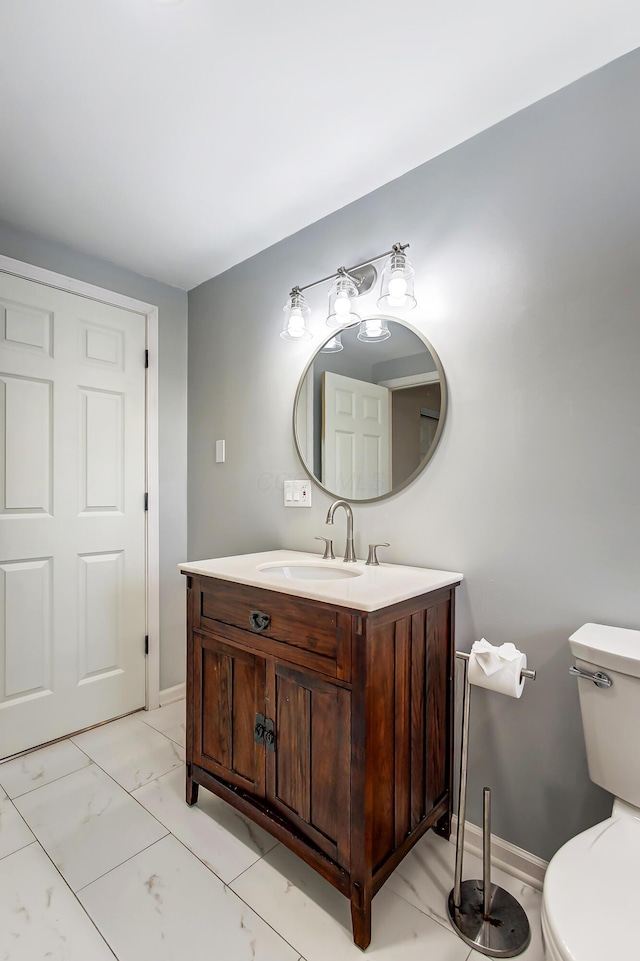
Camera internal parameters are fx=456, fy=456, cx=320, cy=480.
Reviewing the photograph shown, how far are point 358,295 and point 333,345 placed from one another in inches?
8.1

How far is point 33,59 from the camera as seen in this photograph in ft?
3.90

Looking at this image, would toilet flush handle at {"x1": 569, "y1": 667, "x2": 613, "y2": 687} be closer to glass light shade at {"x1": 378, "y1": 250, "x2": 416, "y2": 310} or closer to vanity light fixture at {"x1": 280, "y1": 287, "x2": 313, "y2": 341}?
glass light shade at {"x1": 378, "y1": 250, "x2": 416, "y2": 310}

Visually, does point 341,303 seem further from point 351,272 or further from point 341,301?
point 351,272

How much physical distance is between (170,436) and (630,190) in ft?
6.91

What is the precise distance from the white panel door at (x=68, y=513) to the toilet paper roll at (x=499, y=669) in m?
1.75

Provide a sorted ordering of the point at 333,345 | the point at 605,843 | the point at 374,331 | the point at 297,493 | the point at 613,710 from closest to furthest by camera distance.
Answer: the point at 605,843 < the point at 613,710 < the point at 374,331 < the point at 333,345 < the point at 297,493

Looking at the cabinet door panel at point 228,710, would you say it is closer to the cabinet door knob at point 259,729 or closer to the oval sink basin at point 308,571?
the cabinet door knob at point 259,729

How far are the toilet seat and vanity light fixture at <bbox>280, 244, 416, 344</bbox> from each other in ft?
4.63

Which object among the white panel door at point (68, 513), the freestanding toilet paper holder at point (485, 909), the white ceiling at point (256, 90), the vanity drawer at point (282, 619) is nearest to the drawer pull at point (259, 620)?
the vanity drawer at point (282, 619)

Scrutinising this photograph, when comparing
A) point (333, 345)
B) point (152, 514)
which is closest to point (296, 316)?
point (333, 345)

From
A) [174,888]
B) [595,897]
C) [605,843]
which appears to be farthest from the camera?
[174,888]

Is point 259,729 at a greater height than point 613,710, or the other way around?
point 613,710

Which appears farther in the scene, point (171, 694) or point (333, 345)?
point (171, 694)

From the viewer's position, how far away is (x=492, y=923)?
116cm
